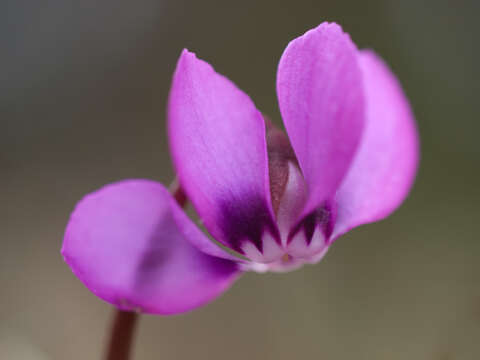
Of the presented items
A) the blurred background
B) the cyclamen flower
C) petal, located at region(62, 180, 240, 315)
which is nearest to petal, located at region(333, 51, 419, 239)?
the cyclamen flower

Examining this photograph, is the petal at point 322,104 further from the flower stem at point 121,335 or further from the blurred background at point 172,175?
the blurred background at point 172,175

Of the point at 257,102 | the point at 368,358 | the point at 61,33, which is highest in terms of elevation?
the point at 61,33

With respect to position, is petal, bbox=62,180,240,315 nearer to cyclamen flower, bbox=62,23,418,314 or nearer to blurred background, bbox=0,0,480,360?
cyclamen flower, bbox=62,23,418,314

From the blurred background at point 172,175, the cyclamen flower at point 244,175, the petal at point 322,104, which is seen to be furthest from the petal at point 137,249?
the blurred background at point 172,175

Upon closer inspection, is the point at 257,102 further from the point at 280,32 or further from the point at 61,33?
the point at 61,33

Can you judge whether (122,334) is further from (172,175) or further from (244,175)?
(172,175)

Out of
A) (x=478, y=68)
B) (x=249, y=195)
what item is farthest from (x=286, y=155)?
(x=478, y=68)
